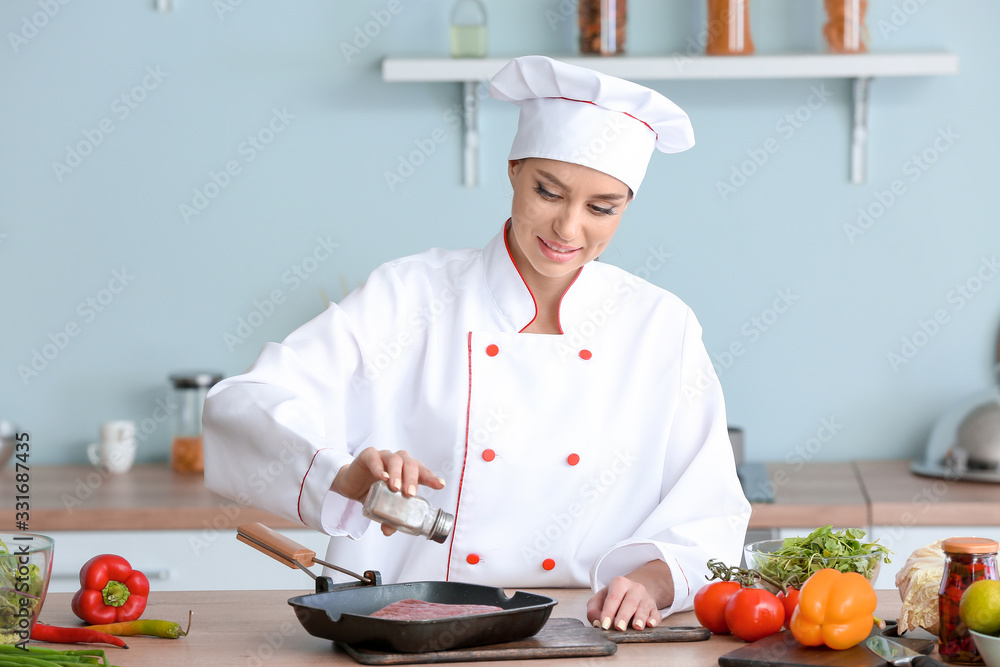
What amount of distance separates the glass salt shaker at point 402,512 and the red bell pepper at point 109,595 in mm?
364

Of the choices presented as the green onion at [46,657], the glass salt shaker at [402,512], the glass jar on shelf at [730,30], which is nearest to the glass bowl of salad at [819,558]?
the glass salt shaker at [402,512]

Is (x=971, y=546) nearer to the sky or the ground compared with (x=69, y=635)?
nearer to the sky

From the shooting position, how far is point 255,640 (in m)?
1.13

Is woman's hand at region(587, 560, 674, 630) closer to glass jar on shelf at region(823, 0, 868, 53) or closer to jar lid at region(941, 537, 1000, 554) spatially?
jar lid at region(941, 537, 1000, 554)

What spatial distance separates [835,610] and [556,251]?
0.59m

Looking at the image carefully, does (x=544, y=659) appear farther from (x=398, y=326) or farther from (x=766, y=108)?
(x=766, y=108)

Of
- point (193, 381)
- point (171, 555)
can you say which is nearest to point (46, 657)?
point (171, 555)

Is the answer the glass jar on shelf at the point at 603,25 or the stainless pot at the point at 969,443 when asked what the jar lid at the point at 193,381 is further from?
the stainless pot at the point at 969,443

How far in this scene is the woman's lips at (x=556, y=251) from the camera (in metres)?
1.41

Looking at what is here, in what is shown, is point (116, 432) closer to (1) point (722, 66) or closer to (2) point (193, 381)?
(2) point (193, 381)

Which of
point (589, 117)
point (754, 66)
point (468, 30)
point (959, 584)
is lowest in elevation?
point (959, 584)

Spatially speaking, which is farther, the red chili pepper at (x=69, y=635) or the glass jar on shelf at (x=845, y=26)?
the glass jar on shelf at (x=845, y=26)

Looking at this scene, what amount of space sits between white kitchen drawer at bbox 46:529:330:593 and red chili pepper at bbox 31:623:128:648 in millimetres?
1024

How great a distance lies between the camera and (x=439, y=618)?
41.1 inches
